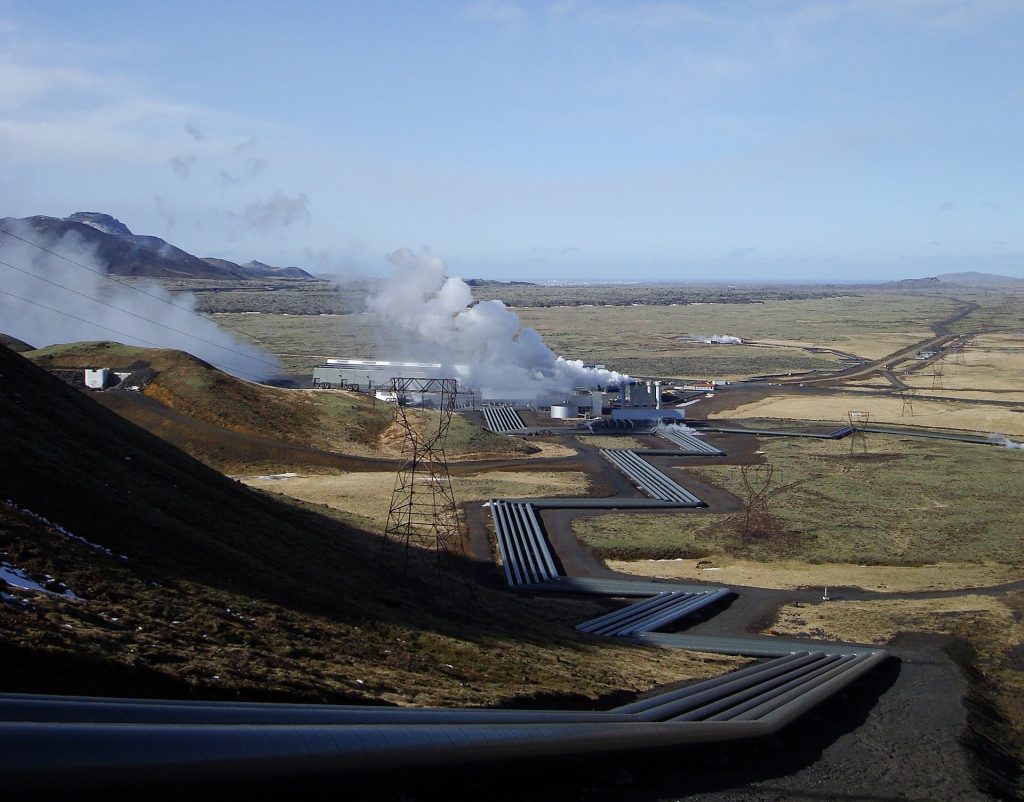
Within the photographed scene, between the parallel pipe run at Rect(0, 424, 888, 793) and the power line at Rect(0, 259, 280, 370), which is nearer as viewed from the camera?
the parallel pipe run at Rect(0, 424, 888, 793)

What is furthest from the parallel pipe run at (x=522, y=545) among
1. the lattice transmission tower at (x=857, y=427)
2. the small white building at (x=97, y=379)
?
the small white building at (x=97, y=379)

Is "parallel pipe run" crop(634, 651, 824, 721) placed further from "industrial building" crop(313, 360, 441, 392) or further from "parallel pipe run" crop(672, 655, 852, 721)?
"industrial building" crop(313, 360, 441, 392)

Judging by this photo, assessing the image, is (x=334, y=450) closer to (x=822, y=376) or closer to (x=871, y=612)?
(x=871, y=612)

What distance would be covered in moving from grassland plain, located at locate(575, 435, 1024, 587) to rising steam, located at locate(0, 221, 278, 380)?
53573mm

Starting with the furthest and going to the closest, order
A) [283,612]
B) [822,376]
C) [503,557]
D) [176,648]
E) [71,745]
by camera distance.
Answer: [822,376], [503,557], [283,612], [176,648], [71,745]

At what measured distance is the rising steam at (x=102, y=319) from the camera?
87.4m

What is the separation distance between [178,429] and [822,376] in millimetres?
73063

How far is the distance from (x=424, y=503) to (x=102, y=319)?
223 ft

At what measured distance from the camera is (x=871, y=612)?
95.3ft

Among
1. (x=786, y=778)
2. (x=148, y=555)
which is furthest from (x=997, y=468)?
(x=148, y=555)

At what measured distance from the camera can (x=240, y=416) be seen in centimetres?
5603

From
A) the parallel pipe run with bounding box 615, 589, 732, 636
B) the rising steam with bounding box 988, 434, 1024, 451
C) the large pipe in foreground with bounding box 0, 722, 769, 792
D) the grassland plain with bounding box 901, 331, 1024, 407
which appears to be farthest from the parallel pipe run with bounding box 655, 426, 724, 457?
the large pipe in foreground with bounding box 0, 722, 769, 792

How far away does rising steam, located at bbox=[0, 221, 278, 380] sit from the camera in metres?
87.4

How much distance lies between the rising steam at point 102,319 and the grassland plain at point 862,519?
2109 inches
